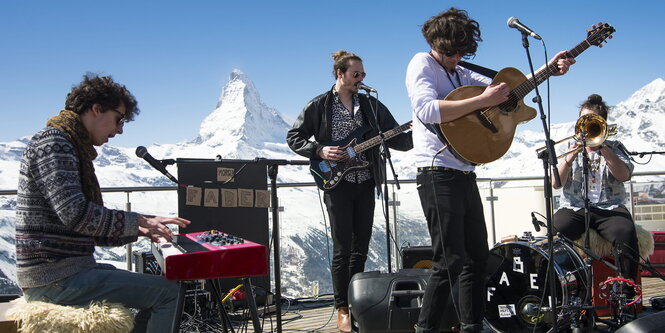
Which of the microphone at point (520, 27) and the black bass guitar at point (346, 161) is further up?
the microphone at point (520, 27)

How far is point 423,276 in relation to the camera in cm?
324

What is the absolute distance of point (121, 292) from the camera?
2.26 meters

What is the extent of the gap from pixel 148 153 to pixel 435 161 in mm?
1507

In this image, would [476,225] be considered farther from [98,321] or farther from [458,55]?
[98,321]

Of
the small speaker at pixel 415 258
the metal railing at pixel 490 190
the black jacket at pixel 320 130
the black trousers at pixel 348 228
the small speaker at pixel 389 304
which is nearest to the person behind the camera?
the small speaker at pixel 389 304

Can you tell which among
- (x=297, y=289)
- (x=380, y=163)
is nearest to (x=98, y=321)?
(x=380, y=163)

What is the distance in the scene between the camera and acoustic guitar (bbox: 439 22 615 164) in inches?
99.3

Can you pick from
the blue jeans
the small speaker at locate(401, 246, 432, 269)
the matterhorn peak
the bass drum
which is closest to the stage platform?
the bass drum

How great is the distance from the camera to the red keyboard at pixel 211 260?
2076mm

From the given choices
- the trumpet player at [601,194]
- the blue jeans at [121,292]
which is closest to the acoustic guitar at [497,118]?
the trumpet player at [601,194]

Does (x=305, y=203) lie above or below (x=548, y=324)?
above

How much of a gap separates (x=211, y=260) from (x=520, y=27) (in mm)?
1684

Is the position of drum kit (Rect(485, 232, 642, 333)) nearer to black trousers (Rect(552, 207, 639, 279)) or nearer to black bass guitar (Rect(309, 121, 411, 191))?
black trousers (Rect(552, 207, 639, 279))

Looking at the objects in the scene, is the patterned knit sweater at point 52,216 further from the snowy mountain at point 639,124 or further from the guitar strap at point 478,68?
the snowy mountain at point 639,124
